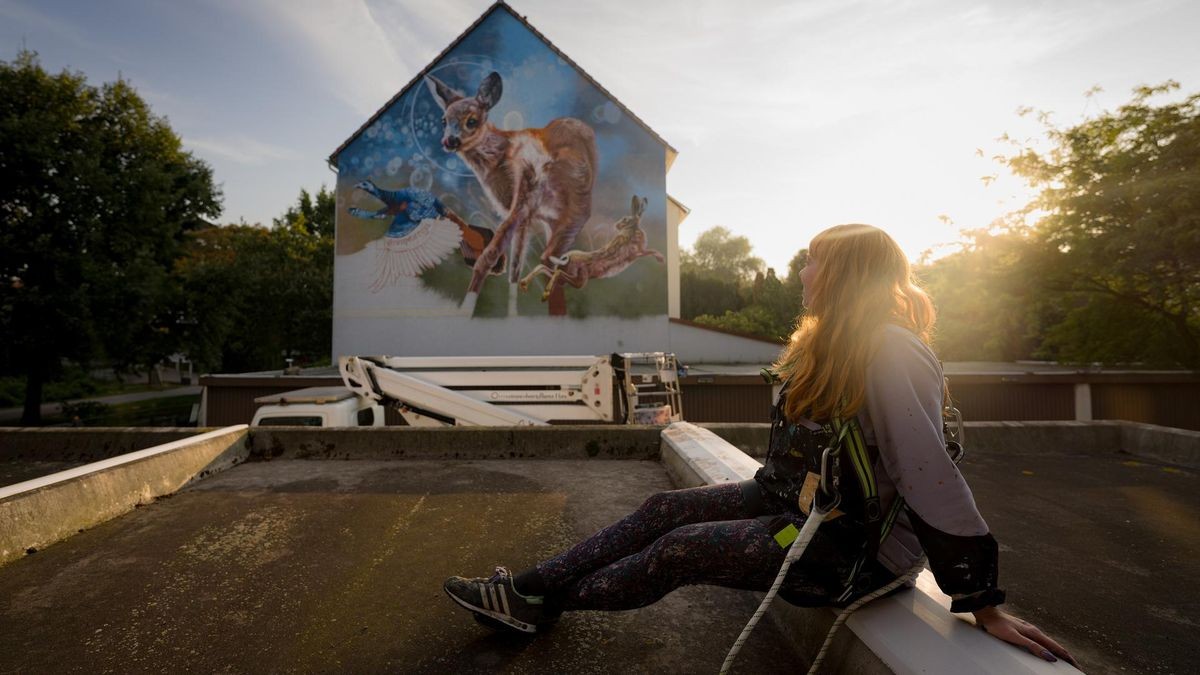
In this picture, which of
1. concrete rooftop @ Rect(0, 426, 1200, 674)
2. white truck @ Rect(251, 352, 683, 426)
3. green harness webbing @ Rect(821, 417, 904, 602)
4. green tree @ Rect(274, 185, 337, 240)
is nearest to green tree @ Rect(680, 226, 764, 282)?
green tree @ Rect(274, 185, 337, 240)

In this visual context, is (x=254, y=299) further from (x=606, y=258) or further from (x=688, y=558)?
(x=688, y=558)

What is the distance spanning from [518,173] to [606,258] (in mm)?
4383

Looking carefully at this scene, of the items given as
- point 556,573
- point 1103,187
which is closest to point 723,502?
point 556,573

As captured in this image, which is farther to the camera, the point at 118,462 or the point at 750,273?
the point at 750,273

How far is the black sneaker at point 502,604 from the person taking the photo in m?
2.29

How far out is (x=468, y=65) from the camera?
70.5ft

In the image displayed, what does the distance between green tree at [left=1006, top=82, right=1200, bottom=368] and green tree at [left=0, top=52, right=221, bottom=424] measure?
28.4 meters

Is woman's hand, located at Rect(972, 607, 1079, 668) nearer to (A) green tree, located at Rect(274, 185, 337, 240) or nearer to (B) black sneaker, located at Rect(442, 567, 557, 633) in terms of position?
(B) black sneaker, located at Rect(442, 567, 557, 633)

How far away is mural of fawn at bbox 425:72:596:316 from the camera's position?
68.6 ft

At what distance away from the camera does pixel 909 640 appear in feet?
5.76

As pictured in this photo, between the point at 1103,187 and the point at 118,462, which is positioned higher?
the point at 1103,187

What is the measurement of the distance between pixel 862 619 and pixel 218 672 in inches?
91.2

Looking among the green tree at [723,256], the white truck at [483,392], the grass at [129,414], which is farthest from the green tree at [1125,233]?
the green tree at [723,256]

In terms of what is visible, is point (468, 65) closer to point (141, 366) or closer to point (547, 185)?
point (547, 185)
